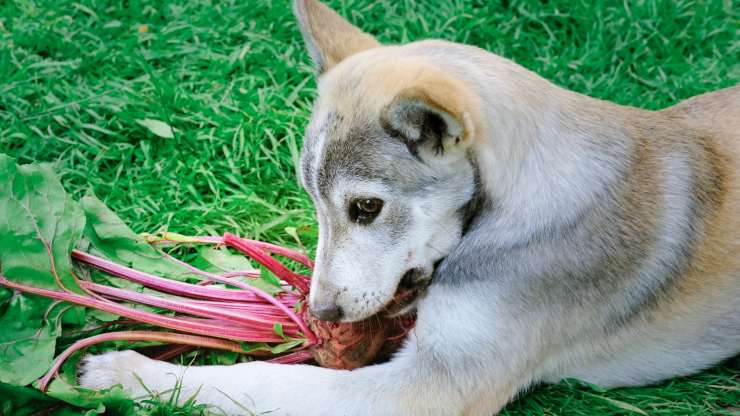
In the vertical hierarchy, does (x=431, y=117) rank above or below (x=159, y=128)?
above

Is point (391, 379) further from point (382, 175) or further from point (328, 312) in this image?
point (382, 175)

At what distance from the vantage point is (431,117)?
10.4 ft

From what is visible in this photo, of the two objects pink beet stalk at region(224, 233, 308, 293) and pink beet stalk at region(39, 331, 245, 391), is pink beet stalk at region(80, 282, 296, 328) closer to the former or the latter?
pink beet stalk at region(39, 331, 245, 391)

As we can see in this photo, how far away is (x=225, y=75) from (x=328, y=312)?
2.85 meters

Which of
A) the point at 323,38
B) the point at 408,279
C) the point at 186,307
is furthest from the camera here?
the point at 186,307

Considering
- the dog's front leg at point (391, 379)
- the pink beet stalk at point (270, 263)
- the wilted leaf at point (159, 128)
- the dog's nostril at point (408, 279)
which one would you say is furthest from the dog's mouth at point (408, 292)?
the wilted leaf at point (159, 128)

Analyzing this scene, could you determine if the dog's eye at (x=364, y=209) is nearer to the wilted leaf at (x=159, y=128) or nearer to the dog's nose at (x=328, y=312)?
the dog's nose at (x=328, y=312)

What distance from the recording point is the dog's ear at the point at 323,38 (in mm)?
3914

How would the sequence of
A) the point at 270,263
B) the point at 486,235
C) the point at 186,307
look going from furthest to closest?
the point at 270,263 → the point at 186,307 → the point at 486,235

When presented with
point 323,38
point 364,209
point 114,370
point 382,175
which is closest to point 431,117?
point 382,175

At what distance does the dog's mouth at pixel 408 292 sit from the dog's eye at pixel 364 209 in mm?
358

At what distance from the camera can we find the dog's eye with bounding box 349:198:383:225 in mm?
3445

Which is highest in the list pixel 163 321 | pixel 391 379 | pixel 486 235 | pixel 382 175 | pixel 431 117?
pixel 431 117

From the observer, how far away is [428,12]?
636cm
